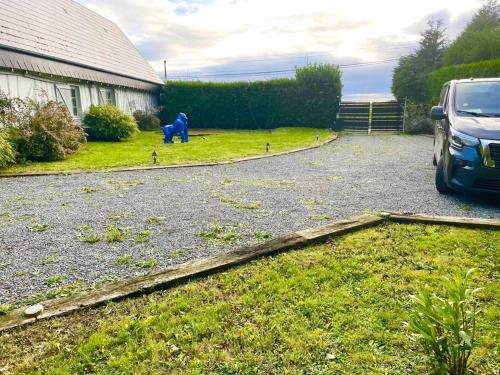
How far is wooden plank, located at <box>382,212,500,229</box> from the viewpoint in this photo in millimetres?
4051

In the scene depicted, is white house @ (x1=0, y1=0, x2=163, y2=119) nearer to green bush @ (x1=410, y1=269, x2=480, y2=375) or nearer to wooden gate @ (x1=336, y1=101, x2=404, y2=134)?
wooden gate @ (x1=336, y1=101, x2=404, y2=134)

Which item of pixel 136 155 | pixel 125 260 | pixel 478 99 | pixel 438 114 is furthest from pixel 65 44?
pixel 478 99

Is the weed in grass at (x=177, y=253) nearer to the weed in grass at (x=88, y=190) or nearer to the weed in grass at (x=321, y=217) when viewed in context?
the weed in grass at (x=321, y=217)

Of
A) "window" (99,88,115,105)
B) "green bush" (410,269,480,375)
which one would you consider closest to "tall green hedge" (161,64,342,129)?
"window" (99,88,115,105)

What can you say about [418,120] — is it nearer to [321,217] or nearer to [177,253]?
[321,217]

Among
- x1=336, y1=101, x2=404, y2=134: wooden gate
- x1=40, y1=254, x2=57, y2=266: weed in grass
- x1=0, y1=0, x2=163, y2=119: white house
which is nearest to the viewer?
x1=40, y1=254, x2=57, y2=266: weed in grass

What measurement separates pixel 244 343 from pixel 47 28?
16.6m

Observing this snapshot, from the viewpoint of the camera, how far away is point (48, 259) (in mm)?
3502

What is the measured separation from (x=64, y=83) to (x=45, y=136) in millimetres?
6214

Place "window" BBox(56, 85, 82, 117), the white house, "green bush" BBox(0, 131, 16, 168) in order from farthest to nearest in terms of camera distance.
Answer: "window" BBox(56, 85, 82, 117)
the white house
"green bush" BBox(0, 131, 16, 168)

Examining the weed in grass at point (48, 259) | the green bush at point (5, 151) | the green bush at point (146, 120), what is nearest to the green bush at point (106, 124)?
the green bush at point (146, 120)

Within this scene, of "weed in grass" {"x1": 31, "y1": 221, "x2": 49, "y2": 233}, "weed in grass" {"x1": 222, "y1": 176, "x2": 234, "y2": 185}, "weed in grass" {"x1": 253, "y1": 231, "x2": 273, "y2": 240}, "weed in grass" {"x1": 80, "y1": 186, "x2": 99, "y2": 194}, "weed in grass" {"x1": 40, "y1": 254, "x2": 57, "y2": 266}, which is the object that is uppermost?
"weed in grass" {"x1": 80, "y1": 186, "x2": 99, "y2": 194}

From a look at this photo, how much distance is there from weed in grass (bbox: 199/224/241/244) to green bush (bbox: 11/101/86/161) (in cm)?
749

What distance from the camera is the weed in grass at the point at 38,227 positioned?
438cm
